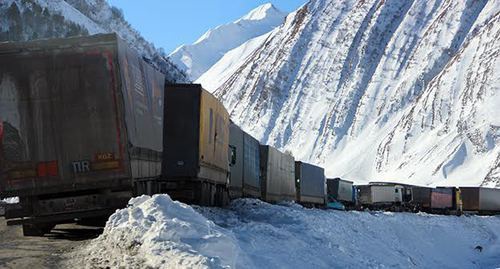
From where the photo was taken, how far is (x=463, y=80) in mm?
127562

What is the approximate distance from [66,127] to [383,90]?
139219 mm

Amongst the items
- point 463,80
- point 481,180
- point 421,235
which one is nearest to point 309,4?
point 463,80

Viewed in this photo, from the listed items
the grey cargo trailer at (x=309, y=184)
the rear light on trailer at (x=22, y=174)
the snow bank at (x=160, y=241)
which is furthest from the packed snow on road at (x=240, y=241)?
the grey cargo trailer at (x=309, y=184)

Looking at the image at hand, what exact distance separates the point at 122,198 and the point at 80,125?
1.82 metres

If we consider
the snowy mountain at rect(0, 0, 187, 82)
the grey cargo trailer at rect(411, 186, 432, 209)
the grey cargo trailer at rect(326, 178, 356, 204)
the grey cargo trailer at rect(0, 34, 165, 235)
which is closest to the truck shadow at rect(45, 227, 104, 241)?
the grey cargo trailer at rect(0, 34, 165, 235)

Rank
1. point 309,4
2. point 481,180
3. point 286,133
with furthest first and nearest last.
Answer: point 309,4
point 286,133
point 481,180

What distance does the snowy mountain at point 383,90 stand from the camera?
11669 cm

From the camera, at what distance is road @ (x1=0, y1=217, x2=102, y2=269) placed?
→ 10.6m

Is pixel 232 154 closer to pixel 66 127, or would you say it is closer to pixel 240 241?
pixel 240 241

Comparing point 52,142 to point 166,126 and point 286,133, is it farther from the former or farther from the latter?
point 286,133

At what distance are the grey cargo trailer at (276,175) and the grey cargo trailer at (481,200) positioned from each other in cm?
3273

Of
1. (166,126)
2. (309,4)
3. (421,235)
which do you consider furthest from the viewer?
(309,4)

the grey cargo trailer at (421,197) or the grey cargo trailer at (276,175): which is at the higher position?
the grey cargo trailer at (276,175)

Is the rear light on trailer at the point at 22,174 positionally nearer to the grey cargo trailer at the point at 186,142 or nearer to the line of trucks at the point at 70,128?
the line of trucks at the point at 70,128
